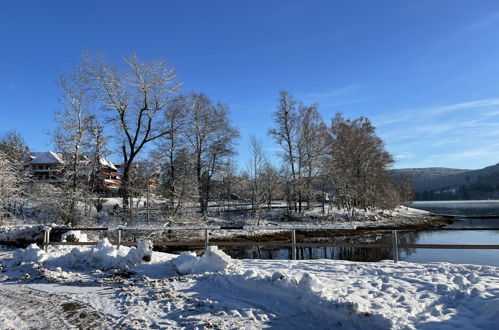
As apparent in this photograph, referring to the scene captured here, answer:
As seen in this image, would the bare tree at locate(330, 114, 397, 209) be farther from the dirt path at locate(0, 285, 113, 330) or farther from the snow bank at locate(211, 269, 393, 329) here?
the dirt path at locate(0, 285, 113, 330)

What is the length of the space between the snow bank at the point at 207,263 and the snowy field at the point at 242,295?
0.03 meters

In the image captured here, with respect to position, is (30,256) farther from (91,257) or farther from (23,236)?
(23,236)

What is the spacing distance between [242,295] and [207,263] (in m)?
2.05

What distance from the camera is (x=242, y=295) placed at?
22.7 ft

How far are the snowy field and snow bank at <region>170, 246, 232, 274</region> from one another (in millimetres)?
26

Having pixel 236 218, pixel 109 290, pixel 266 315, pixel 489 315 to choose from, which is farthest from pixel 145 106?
pixel 489 315

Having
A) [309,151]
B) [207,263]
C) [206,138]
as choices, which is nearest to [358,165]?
[309,151]

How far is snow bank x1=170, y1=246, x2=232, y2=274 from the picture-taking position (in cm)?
859

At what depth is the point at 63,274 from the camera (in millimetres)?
9172

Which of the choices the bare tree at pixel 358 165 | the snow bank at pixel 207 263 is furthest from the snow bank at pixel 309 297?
the bare tree at pixel 358 165

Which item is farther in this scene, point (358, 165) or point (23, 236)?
point (358, 165)

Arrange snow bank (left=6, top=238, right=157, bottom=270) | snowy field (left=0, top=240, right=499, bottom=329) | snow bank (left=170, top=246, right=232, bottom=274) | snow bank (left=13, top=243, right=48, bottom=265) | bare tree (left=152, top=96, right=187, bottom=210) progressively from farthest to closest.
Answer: bare tree (left=152, top=96, right=187, bottom=210), snow bank (left=13, top=243, right=48, bottom=265), snow bank (left=6, top=238, right=157, bottom=270), snow bank (left=170, top=246, right=232, bottom=274), snowy field (left=0, top=240, right=499, bottom=329)

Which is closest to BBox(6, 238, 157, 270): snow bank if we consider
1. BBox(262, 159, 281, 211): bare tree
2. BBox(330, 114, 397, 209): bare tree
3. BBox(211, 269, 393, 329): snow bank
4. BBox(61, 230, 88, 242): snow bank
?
BBox(61, 230, 88, 242): snow bank

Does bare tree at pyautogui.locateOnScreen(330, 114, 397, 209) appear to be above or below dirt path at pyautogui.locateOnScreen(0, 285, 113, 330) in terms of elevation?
above
